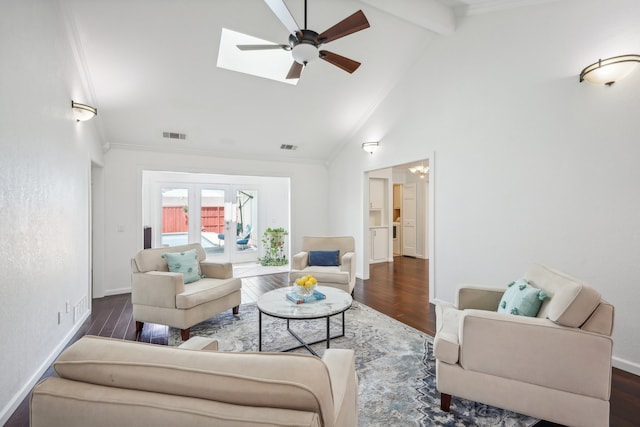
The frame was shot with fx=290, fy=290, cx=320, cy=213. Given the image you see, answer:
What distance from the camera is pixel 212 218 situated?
7207mm

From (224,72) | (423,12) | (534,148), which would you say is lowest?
(534,148)

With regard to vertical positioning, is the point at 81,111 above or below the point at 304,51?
below

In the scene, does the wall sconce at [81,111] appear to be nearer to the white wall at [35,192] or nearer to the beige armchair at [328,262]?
the white wall at [35,192]

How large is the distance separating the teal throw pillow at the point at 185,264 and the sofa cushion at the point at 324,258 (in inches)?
65.0

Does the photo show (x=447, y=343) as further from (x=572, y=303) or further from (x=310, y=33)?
(x=310, y=33)

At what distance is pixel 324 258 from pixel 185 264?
1.94m

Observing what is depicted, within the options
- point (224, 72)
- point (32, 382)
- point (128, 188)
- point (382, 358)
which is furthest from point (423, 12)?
point (32, 382)

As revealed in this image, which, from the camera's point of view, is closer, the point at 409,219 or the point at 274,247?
the point at 274,247

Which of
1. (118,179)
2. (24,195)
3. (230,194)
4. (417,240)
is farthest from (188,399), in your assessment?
(417,240)

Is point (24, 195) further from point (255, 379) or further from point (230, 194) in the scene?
point (230, 194)

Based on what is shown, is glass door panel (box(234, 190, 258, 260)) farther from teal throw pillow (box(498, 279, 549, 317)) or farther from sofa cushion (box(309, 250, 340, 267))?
teal throw pillow (box(498, 279, 549, 317))

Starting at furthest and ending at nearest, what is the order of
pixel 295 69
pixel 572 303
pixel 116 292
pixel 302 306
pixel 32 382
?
pixel 116 292 → pixel 295 69 → pixel 302 306 → pixel 32 382 → pixel 572 303

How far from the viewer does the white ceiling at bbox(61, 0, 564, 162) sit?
3.04m

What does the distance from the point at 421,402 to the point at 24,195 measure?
10.4 feet
